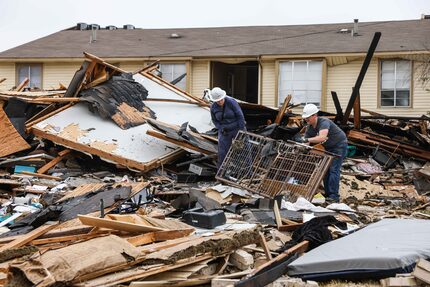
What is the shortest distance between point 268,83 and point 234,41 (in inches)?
95.0

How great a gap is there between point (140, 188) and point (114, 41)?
681 inches

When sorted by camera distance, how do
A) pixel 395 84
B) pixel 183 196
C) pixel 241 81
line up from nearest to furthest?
pixel 183 196, pixel 395 84, pixel 241 81

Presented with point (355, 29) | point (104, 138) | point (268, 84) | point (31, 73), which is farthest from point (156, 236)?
point (31, 73)

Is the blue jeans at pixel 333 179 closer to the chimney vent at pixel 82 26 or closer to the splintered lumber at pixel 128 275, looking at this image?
the splintered lumber at pixel 128 275

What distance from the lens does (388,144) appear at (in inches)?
568

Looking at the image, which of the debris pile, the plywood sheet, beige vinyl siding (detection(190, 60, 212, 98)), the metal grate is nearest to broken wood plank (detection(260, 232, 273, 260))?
the debris pile

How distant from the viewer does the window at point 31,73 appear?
24688 millimetres

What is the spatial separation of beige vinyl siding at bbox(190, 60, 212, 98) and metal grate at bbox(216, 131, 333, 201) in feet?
41.1

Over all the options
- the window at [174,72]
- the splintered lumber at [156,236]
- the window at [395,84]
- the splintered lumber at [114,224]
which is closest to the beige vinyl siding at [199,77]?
the window at [174,72]

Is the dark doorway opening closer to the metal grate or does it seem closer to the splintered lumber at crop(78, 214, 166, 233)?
the metal grate

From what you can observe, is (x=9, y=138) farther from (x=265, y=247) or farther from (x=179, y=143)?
(x=265, y=247)

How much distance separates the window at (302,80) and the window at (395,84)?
2.23 meters

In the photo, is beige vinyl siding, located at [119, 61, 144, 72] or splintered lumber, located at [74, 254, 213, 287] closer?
splintered lumber, located at [74, 254, 213, 287]

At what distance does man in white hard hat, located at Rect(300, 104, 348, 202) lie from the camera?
9820 millimetres
